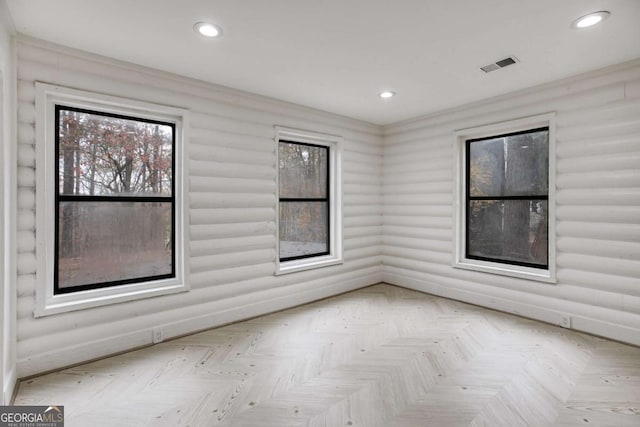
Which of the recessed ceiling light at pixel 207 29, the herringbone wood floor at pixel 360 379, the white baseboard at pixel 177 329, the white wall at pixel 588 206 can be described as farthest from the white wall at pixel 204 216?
the white wall at pixel 588 206

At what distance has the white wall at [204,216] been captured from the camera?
246cm

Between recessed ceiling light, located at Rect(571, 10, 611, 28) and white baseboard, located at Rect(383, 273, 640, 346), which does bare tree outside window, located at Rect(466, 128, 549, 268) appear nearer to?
white baseboard, located at Rect(383, 273, 640, 346)

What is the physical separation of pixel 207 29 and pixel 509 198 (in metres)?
3.68

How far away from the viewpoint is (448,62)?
2893 millimetres

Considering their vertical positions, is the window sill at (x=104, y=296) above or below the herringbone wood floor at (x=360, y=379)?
above

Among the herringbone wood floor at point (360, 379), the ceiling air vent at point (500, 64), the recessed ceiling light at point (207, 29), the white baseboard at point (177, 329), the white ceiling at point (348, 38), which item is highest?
the ceiling air vent at point (500, 64)

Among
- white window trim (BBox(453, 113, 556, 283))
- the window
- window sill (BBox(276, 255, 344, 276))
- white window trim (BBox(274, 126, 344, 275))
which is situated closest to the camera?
white window trim (BBox(453, 113, 556, 283))

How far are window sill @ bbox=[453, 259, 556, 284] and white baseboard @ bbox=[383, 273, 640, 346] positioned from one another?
307 mm

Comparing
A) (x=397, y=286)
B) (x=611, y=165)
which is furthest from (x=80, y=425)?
(x=611, y=165)

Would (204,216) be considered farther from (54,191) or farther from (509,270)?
(509,270)

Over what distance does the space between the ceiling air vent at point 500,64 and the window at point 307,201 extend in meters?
2.05

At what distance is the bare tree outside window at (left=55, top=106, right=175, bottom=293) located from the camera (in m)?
2.72

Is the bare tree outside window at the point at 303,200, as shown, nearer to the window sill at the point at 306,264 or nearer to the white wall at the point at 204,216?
the window sill at the point at 306,264

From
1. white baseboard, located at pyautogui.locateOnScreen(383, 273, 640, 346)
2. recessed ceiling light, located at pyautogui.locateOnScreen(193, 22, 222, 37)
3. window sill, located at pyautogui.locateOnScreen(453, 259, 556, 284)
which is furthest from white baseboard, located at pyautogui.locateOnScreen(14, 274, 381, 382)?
recessed ceiling light, located at pyautogui.locateOnScreen(193, 22, 222, 37)
